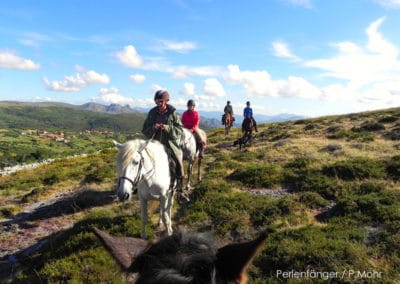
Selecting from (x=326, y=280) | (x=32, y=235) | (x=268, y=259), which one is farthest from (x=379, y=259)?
(x=32, y=235)

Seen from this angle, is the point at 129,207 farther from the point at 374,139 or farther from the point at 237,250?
the point at 374,139

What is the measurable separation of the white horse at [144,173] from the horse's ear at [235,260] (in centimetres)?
611

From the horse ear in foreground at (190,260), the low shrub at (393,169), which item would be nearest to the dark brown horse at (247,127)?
the low shrub at (393,169)

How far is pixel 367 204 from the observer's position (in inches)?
431

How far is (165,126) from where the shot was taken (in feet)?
33.0

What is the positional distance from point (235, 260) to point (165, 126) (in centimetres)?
808

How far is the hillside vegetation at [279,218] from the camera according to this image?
776 centimetres

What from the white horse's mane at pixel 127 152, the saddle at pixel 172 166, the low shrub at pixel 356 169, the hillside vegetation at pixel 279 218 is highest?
the white horse's mane at pixel 127 152

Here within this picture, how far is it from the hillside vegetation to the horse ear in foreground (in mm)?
326

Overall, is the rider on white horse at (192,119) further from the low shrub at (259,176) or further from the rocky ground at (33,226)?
the rocky ground at (33,226)

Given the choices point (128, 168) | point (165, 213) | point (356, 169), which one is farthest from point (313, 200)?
point (128, 168)

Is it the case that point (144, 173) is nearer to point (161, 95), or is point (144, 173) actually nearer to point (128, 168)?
point (128, 168)

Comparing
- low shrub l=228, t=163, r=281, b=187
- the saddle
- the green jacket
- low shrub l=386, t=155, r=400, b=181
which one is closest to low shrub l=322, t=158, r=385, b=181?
low shrub l=386, t=155, r=400, b=181

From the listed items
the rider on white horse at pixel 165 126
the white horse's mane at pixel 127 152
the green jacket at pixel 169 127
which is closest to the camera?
the white horse's mane at pixel 127 152
